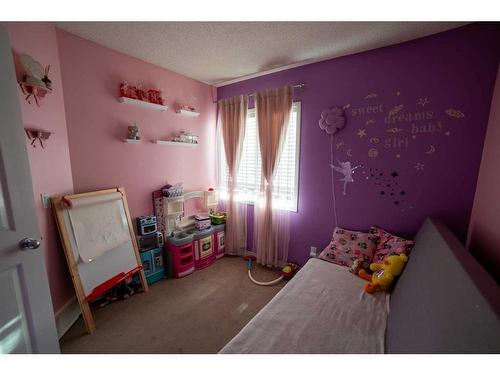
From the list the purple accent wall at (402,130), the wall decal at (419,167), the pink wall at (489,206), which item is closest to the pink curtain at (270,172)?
the purple accent wall at (402,130)

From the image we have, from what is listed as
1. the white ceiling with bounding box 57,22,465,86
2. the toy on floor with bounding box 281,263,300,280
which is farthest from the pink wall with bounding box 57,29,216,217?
the toy on floor with bounding box 281,263,300,280

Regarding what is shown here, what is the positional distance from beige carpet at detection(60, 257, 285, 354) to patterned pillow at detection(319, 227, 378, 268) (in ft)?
2.48

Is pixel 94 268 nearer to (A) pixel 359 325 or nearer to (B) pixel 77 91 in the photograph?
(B) pixel 77 91

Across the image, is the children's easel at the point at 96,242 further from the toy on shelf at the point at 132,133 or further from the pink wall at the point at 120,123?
the toy on shelf at the point at 132,133

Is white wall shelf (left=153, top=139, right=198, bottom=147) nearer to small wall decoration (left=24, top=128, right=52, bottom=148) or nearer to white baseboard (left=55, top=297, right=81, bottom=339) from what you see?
small wall decoration (left=24, top=128, right=52, bottom=148)

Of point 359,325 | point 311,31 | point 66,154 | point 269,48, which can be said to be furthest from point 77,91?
point 359,325

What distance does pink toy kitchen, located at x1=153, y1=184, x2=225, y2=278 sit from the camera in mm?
2420

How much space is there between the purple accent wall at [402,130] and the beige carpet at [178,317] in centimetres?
109

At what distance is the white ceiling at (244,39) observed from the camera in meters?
1.60

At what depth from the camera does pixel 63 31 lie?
1.68 metres

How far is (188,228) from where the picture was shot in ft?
9.11

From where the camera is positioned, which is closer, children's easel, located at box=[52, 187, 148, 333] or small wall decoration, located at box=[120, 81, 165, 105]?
children's easel, located at box=[52, 187, 148, 333]

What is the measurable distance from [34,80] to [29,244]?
1.14 m

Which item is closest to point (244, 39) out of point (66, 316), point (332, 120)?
point (332, 120)
